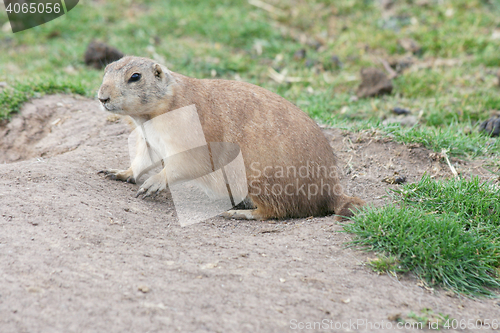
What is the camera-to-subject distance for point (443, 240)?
347 centimetres

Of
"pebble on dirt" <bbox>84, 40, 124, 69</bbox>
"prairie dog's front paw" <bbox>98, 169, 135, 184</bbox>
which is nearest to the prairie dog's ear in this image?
"prairie dog's front paw" <bbox>98, 169, 135, 184</bbox>

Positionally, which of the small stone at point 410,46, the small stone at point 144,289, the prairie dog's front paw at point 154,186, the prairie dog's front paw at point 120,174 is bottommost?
the small stone at point 410,46

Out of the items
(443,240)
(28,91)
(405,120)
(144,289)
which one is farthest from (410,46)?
(144,289)

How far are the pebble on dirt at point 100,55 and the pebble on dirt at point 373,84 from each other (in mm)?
3881

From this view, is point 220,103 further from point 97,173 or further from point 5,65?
point 5,65

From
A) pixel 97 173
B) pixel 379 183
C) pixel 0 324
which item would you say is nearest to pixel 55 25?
pixel 97 173

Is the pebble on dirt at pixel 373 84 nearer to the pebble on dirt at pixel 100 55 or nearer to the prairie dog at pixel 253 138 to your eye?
the prairie dog at pixel 253 138

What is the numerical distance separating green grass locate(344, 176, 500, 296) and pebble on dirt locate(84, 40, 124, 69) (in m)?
5.27

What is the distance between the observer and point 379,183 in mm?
4703

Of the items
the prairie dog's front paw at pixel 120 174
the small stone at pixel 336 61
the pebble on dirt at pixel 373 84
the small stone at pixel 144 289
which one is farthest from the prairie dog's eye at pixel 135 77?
the small stone at pixel 336 61

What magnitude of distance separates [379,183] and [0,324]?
11.4 feet

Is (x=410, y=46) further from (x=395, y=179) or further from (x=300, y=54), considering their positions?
(x=395, y=179)

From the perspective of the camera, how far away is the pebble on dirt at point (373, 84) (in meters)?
7.27

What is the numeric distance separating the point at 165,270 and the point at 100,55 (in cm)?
568
